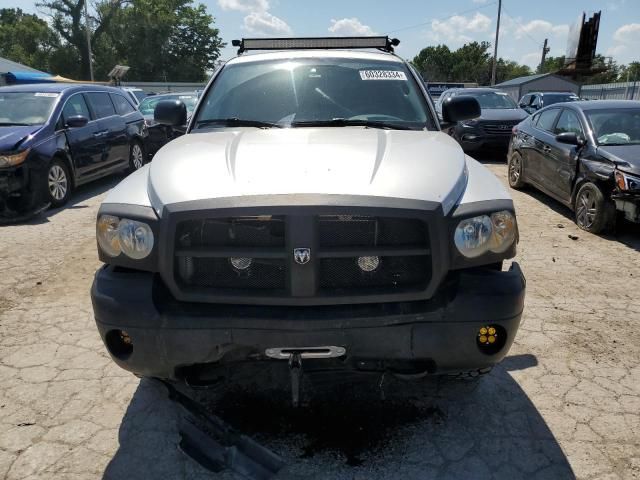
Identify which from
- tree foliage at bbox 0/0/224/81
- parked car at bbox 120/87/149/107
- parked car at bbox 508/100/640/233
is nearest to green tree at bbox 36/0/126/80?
tree foliage at bbox 0/0/224/81

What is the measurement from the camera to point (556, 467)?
2.45 metres

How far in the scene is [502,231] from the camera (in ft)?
7.69

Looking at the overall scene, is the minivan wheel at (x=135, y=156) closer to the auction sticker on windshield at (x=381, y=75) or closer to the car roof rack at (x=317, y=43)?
the car roof rack at (x=317, y=43)

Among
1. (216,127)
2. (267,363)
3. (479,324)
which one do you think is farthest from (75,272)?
(479,324)

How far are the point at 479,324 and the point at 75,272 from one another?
424 centimetres

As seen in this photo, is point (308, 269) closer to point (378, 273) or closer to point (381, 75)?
point (378, 273)

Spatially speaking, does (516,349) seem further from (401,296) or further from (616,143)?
(616,143)

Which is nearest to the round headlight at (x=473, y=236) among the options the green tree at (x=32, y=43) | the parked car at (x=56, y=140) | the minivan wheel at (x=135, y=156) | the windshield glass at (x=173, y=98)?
the parked car at (x=56, y=140)

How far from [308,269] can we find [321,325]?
24cm

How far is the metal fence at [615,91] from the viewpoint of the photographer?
1086 inches

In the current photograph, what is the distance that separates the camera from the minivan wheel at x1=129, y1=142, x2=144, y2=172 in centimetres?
1012

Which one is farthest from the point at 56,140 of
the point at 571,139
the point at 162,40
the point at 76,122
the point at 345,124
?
the point at 162,40

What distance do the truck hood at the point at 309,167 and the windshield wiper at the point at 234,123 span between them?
1.31 ft

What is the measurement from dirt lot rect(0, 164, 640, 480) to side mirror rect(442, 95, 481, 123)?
1.63m
